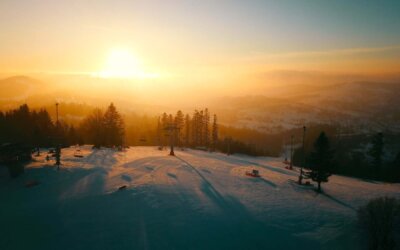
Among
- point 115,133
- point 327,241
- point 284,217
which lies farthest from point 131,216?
point 115,133

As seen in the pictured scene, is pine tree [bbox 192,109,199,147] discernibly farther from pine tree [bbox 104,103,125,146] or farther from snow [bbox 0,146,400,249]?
snow [bbox 0,146,400,249]

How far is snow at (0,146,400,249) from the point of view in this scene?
2391 cm

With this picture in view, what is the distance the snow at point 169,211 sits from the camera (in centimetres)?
2391

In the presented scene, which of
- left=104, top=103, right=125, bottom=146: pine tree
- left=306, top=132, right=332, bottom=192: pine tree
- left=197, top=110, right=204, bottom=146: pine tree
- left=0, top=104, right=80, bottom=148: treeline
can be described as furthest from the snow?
left=197, top=110, right=204, bottom=146: pine tree

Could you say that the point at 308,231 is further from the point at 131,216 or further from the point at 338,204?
the point at 131,216

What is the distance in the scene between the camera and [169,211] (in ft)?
93.2

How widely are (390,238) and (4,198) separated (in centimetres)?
4026

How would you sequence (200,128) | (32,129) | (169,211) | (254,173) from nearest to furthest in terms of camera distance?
(169,211)
(254,173)
(32,129)
(200,128)

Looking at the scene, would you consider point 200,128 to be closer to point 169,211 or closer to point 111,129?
point 111,129

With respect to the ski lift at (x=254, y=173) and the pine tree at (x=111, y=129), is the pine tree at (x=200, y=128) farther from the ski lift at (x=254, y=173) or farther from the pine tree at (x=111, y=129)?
the ski lift at (x=254, y=173)

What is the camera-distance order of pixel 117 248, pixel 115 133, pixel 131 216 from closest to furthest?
pixel 117 248 → pixel 131 216 → pixel 115 133

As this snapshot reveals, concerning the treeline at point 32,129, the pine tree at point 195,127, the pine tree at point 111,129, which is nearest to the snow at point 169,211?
the treeline at point 32,129

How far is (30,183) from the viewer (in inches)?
1348

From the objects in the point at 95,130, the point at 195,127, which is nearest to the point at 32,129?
the point at 95,130
